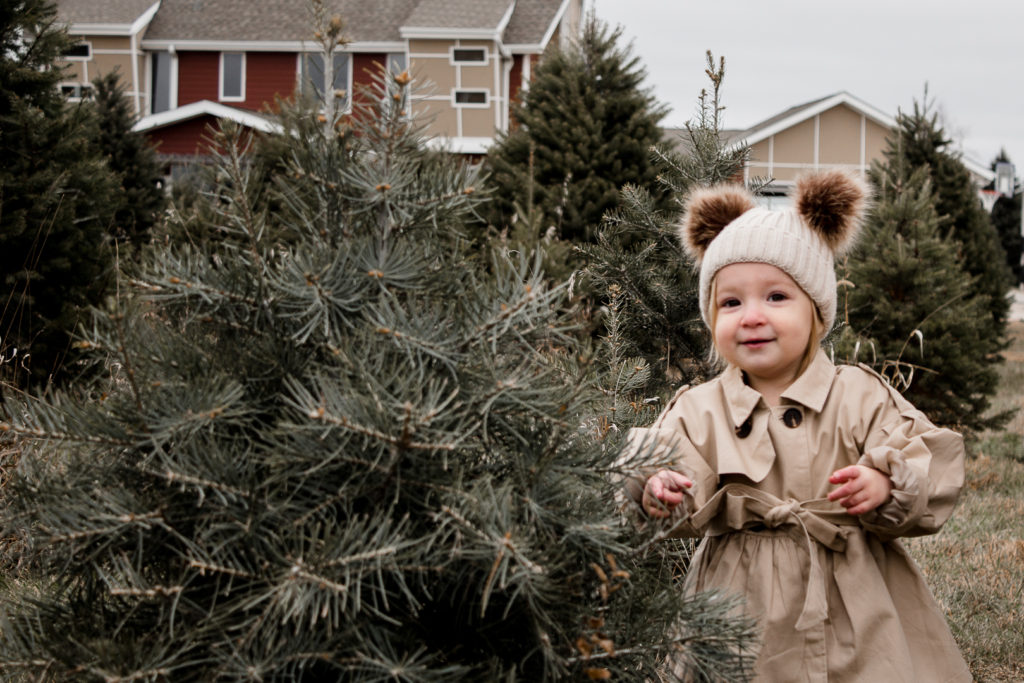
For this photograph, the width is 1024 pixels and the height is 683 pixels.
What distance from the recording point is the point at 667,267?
4.33 metres

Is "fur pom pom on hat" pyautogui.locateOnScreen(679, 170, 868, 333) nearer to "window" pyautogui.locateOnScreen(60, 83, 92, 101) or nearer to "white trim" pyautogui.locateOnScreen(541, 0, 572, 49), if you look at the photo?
"window" pyautogui.locateOnScreen(60, 83, 92, 101)

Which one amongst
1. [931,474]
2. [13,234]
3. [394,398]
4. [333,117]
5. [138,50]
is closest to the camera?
[394,398]

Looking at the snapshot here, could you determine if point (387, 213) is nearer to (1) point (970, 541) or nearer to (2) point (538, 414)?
(2) point (538, 414)

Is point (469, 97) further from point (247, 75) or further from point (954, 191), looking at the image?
point (954, 191)

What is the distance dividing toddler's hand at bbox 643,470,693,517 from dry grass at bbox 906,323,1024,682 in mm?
1946

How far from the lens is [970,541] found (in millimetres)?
5113

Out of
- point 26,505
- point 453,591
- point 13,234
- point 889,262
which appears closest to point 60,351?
point 13,234

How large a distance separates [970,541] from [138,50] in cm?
2843

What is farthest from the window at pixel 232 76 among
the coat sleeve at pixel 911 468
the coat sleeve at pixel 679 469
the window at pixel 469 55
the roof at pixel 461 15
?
the coat sleeve at pixel 911 468

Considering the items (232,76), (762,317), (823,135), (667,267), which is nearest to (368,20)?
(232,76)

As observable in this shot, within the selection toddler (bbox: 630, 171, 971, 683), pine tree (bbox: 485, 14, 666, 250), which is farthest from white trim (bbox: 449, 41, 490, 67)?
toddler (bbox: 630, 171, 971, 683)

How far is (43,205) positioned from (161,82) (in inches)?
1041

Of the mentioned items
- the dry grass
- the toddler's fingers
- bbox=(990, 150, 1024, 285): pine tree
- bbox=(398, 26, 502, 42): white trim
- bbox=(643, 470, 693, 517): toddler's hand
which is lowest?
the dry grass

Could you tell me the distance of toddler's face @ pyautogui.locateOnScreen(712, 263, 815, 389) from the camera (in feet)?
8.38
